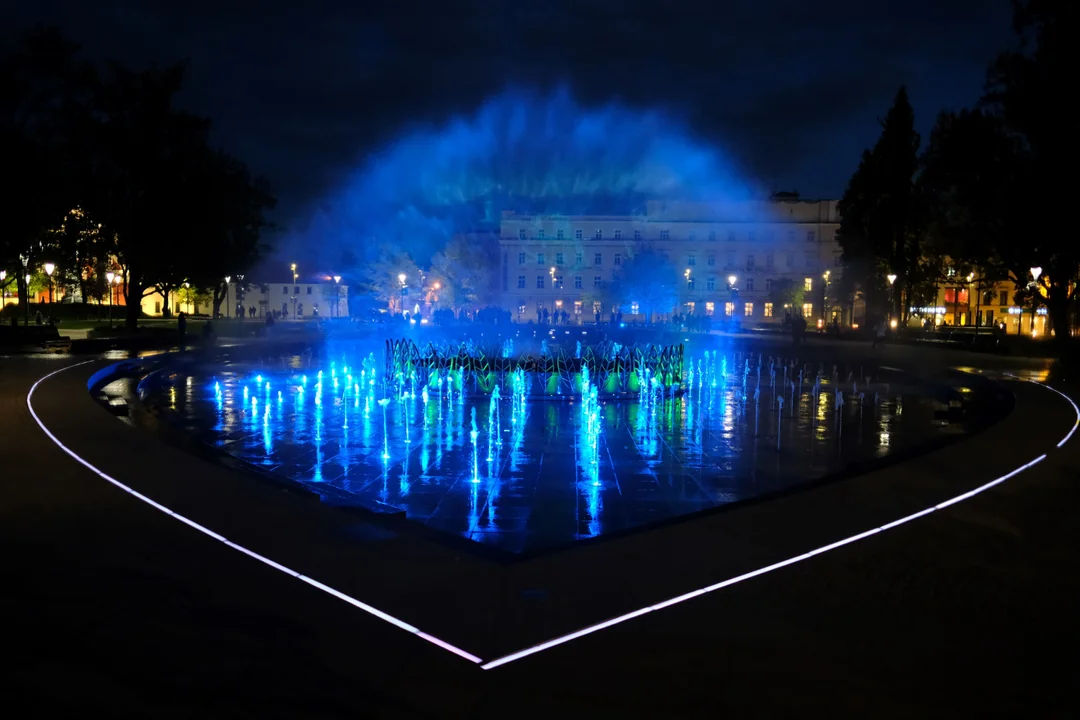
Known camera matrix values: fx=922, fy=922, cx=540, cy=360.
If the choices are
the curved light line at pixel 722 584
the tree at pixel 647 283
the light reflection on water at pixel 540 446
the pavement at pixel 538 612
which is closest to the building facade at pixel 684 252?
the tree at pixel 647 283

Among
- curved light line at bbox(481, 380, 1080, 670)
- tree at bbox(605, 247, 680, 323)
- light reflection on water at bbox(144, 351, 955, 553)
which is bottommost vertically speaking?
light reflection on water at bbox(144, 351, 955, 553)

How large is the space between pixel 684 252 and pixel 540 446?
321 feet

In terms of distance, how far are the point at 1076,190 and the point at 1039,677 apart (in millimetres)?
37232

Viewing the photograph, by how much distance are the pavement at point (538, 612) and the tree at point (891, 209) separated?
151 feet

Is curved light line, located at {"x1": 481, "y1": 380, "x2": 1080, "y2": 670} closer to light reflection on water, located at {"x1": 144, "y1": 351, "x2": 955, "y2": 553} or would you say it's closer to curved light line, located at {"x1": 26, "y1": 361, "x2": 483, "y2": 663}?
curved light line, located at {"x1": 26, "y1": 361, "x2": 483, "y2": 663}

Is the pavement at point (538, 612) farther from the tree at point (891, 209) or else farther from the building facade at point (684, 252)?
the building facade at point (684, 252)

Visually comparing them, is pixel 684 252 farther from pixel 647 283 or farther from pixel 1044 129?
pixel 1044 129

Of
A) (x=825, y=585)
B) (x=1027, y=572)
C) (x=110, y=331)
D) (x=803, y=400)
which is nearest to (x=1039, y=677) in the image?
(x=825, y=585)

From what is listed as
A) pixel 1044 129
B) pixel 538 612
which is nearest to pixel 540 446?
pixel 538 612

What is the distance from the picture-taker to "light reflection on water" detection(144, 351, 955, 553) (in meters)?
9.41

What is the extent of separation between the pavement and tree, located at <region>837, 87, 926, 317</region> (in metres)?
45.9

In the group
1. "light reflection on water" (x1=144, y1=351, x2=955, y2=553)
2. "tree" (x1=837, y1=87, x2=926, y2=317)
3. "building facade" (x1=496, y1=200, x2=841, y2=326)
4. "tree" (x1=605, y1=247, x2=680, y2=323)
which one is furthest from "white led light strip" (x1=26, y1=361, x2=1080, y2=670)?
"building facade" (x1=496, y1=200, x2=841, y2=326)

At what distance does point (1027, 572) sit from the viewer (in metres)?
6.71

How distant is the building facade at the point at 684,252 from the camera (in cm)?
10650
